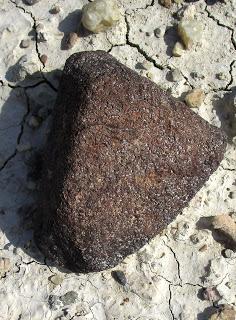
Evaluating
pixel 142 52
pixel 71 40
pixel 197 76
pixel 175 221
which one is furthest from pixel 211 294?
pixel 71 40

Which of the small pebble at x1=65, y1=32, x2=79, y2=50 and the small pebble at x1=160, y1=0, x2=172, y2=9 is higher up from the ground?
the small pebble at x1=160, y1=0, x2=172, y2=9

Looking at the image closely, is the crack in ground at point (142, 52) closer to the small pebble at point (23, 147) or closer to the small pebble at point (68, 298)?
the small pebble at point (23, 147)

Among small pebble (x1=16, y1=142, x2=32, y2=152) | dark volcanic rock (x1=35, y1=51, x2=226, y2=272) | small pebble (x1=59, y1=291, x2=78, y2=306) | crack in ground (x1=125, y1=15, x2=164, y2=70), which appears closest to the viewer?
dark volcanic rock (x1=35, y1=51, x2=226, y2=272)

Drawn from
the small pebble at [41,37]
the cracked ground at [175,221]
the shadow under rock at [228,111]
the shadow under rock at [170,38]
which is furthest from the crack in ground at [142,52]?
the small pebble at [41,37]

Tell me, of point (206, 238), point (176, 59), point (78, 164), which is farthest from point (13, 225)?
point (176, 59)

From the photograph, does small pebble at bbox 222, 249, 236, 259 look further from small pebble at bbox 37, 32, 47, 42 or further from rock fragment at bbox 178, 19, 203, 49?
small pebble at bbox 37, 32, 47, 42

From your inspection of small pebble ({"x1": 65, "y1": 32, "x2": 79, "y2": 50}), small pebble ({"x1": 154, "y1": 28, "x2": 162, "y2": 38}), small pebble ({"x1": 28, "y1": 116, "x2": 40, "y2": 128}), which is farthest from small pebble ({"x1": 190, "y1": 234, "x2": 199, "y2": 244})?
small pebble ({"x1": 65, "y1": 32, "x2": 79, "y2": 50})
